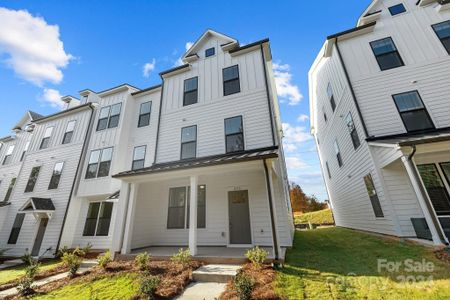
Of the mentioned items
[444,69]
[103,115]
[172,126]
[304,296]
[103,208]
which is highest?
[103,115]

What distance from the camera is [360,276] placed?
4.39 metres

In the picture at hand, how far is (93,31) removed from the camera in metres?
10.3

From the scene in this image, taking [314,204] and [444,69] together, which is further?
[314,204]

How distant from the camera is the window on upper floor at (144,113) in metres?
12.6

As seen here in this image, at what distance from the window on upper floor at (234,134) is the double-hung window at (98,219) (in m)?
7.92

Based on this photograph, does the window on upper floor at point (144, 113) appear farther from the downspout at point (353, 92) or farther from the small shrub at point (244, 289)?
the downspout at point (353, 92)

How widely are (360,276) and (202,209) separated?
6284 millimetres

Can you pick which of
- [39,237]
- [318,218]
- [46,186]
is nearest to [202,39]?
[46,186]

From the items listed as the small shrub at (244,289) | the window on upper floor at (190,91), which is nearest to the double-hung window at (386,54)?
the window on upper floor at (190,91)

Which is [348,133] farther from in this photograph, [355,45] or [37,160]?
[37,160]

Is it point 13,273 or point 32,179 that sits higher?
point 32,179

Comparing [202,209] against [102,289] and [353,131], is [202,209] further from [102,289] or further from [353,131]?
[353,131]

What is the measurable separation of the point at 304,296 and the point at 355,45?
40.2 feet

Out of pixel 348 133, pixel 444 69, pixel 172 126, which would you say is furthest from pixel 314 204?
pixel 172 126
